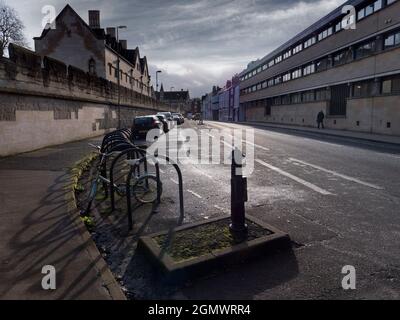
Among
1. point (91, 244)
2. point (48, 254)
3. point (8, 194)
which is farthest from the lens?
point (8, 194)

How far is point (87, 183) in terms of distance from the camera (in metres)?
8.24

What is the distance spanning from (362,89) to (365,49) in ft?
10.4

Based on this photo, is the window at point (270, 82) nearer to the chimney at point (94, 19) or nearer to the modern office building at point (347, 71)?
the modern office building at point (347, 71)

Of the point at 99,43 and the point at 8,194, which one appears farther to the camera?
the point at 99,43

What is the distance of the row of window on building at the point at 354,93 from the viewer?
23.0m

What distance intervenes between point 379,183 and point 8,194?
26.8 ft

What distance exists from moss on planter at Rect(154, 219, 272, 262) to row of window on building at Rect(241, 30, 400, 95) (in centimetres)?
2340

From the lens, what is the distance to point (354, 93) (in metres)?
28.1

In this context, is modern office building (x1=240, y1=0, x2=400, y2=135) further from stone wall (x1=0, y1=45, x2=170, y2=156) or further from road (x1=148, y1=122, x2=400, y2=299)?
stone wall (x1=0, y1=45, x2=170, y2=156)

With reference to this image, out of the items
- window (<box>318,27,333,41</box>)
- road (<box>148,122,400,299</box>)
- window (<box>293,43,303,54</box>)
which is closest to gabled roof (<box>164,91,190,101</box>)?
window (<box>293,43,303,54</box>)

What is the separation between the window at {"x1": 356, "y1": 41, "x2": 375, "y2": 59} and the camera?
2522 centimetres

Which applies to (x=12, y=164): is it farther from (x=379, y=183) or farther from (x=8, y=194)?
(x=379, y=183)

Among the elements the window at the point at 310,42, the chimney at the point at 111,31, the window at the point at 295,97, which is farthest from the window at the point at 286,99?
the chimney at the point at 111,31
